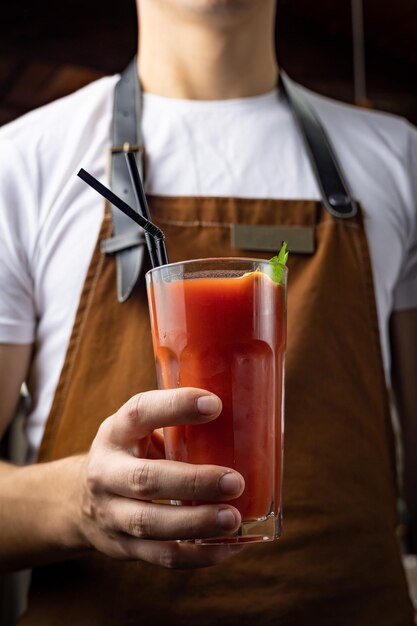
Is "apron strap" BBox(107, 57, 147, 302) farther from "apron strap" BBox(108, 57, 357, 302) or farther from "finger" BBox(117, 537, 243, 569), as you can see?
"finger" BBox(117, 537, 243, 569)

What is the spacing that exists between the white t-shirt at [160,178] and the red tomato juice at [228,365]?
1.66 feet

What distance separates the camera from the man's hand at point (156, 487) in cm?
91

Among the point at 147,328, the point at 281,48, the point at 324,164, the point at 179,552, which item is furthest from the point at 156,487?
the point at 281,48

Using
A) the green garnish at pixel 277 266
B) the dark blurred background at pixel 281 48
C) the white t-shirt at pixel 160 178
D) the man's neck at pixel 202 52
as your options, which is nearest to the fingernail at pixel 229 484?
the green garnish at pixel 277 266

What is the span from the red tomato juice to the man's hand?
0.18 feet

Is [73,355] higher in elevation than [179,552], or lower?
higher

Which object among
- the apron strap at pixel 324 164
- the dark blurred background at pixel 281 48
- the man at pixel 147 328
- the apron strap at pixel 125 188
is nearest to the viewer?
the man at pixel 147 328

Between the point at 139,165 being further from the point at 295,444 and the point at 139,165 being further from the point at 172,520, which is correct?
the point at 172,520

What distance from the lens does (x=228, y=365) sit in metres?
0.99

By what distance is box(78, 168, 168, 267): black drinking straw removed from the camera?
97cm

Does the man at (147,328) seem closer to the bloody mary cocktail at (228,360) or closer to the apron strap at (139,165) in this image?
the apron strap at (139,165)

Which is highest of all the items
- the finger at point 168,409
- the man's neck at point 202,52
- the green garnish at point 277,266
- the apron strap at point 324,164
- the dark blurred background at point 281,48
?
the dark blurred background at point 281,48

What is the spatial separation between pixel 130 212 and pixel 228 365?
0.21m

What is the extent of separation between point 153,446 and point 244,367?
0.19m
